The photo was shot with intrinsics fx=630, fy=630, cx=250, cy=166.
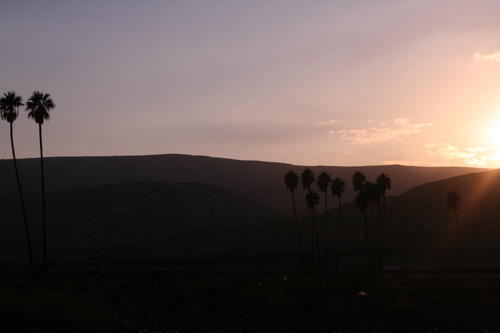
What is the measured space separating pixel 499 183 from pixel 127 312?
151321 millimetres

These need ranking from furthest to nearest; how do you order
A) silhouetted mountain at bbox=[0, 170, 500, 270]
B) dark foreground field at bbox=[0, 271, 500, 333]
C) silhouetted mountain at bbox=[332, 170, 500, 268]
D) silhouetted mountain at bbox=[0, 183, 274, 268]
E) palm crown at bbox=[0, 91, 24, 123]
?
silhouetted mountain at bbox=[0, 183, 274, 268], silhouetted mountain at bbox=[0, 170, 500, 270], silhouetted mountain at bbox=[332, 170, 500, 268], palm crown at bbox=[0, 91, 24, 123], dark foreground field at bbox=[0, 271, 500, 333]

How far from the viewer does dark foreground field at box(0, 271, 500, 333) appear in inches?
820

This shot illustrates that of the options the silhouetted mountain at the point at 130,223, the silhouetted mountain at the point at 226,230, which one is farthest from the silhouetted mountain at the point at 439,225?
the silhouetted mountain at the point at 130,223

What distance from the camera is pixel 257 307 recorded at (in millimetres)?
30156

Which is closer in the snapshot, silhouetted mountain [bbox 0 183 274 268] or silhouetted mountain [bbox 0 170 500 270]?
silhouetted mountain [bbox 0 170 500 270]

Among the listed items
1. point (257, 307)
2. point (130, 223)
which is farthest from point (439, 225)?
point (257, 307)

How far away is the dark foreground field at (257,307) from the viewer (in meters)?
20.8

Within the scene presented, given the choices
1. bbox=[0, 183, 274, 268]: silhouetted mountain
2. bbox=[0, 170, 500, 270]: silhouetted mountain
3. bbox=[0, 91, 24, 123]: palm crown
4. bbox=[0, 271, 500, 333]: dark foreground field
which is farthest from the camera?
bbox=[0, 183, 274, 268]: silhouetted mountain

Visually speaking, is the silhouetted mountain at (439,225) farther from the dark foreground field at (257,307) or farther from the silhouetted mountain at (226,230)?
the dark foreground field at (257,307)

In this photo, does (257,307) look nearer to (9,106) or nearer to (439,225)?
(9,106)

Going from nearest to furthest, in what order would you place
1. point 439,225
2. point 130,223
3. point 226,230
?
point 439,225 → point 226,230 → point 130,223

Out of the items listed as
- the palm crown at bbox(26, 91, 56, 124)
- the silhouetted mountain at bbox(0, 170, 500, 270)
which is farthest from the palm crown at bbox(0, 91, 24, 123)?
the silhouetted mountain at bbox(0, 170, 500, 270)

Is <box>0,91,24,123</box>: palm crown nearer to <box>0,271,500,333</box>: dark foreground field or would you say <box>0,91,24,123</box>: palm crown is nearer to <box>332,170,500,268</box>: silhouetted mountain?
<box>0,271,500,333</box>: dark foreground field

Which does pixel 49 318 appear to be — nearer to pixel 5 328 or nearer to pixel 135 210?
pixel 5 328
